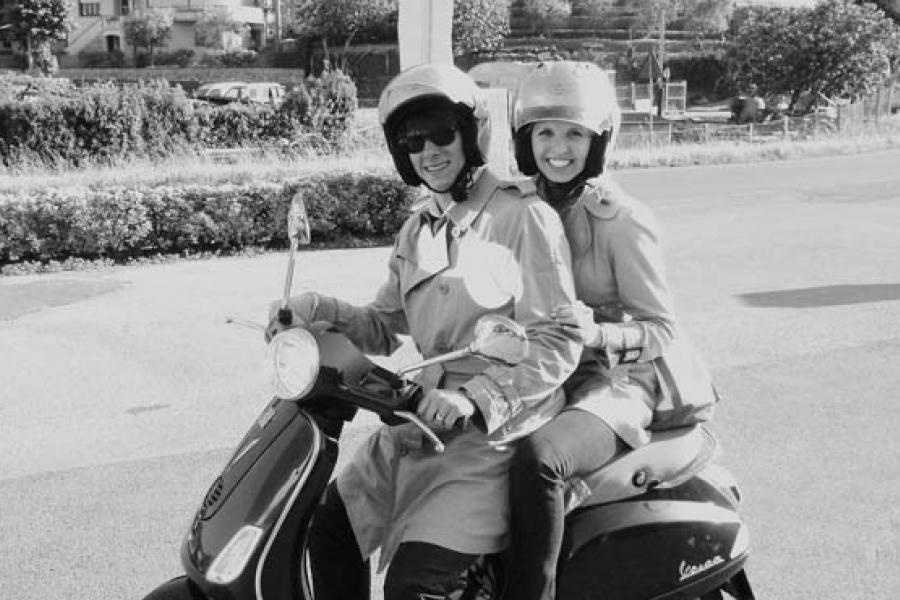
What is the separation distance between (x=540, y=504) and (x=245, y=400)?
350 cm

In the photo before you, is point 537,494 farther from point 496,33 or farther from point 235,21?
point 235,21

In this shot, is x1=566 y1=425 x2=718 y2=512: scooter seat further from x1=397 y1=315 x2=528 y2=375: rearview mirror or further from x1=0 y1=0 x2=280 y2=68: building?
x1=0 y1=0 x2=280 y2=68: building

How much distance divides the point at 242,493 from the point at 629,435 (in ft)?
3.09

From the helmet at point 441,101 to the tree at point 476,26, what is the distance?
56.7 m

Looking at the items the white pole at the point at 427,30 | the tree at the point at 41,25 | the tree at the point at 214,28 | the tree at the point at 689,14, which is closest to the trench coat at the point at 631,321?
the white pole at the point at 427,30

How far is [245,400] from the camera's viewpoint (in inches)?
220

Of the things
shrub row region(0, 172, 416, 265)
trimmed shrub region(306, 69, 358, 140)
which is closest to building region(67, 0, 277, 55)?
trimmed shrub region(306, 69, 358, 140)

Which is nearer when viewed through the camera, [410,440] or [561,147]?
[410,440]

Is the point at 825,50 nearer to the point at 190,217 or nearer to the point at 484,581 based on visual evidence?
the point at 190,217

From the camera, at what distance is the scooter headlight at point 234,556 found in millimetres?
2146

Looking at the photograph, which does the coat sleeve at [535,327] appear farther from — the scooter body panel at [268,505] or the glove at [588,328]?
the scooter body panel at [268,505]

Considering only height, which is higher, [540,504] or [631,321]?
[631,321]

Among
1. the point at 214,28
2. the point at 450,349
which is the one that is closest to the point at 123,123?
the point at 450,349

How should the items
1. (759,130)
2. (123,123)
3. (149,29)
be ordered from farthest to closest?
(149,29) → (759,130) → (123,123)
